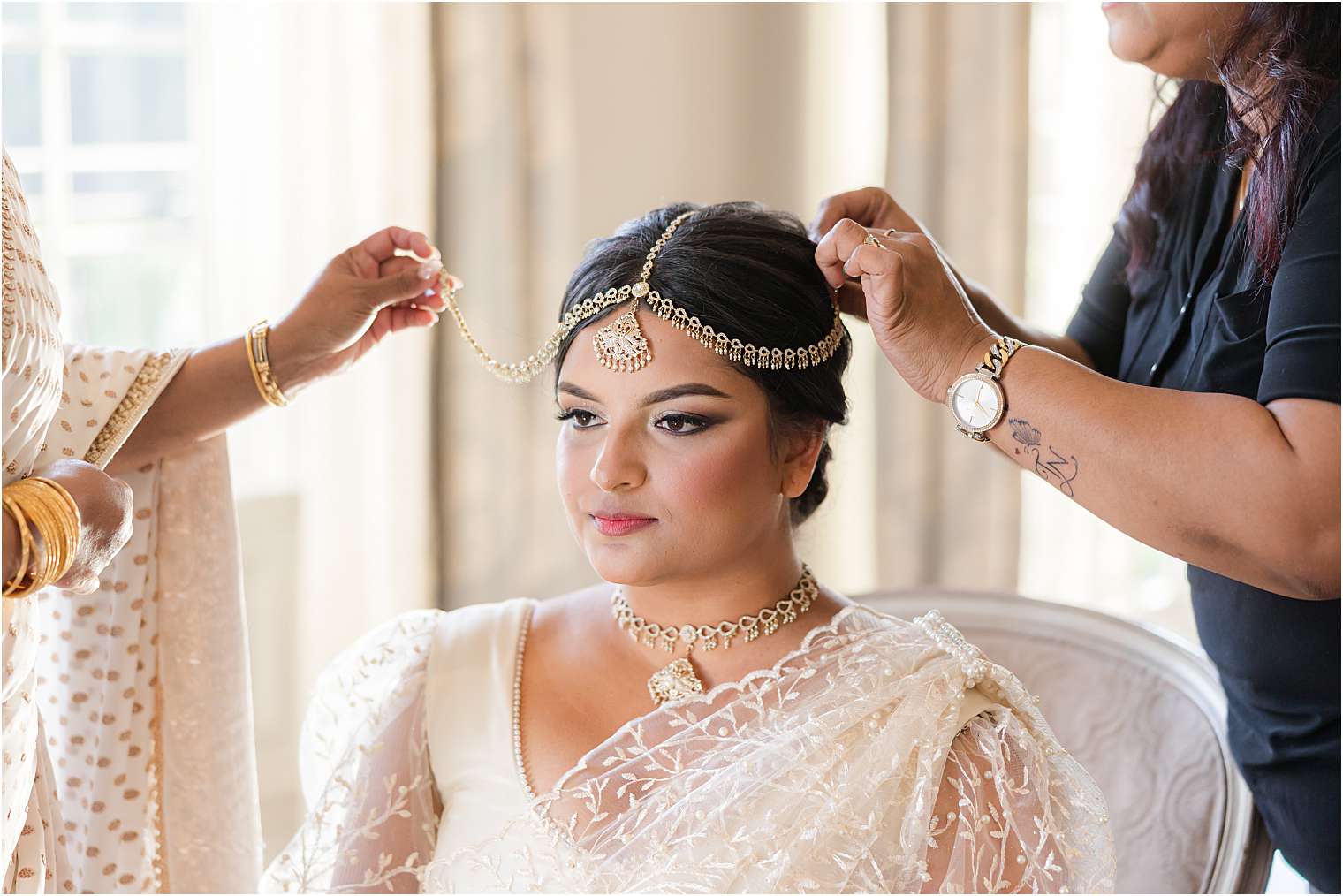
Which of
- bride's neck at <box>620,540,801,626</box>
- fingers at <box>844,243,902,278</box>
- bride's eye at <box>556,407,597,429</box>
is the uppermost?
fingers at <box>844,243,902,278</box>

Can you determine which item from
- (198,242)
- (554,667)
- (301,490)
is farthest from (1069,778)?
(198,242)

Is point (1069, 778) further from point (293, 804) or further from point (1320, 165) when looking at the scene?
point (293, 804)

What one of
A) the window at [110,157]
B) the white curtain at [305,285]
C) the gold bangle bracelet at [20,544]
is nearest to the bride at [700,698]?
the gold bangle bracelet at [20,544]

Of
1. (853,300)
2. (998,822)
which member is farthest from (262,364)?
(998,822)

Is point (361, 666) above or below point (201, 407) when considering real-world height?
below

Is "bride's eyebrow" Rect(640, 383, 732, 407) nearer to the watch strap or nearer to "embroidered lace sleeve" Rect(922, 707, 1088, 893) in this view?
the watch strap

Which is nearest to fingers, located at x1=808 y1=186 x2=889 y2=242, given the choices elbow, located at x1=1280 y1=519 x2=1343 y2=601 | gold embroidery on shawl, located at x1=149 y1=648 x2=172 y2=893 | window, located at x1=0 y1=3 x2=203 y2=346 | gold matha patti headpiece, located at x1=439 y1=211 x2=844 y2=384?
gold matha patti headpiece, located at x1=439 y1=211 x2=844 y2=384

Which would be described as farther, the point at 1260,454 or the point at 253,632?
the point at 253,632

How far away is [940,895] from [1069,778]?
21 centimetres

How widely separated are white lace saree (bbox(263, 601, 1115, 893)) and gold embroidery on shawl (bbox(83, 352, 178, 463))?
476mm

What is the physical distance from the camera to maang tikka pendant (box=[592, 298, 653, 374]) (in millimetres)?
1395

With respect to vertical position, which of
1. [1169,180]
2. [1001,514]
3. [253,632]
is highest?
[1169,180]

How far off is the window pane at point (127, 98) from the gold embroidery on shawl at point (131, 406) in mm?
1384

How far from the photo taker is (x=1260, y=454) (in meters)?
1.08
